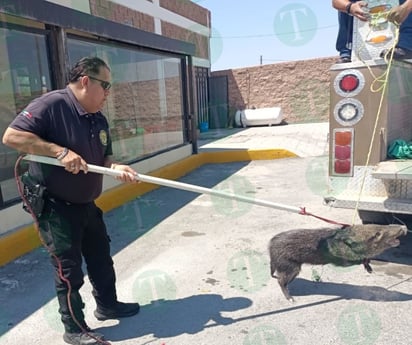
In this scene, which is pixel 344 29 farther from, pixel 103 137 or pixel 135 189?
pixel 135 189

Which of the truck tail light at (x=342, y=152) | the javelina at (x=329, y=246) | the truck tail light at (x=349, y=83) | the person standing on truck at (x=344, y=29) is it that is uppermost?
the person standing on truck at (x=344, y=29)

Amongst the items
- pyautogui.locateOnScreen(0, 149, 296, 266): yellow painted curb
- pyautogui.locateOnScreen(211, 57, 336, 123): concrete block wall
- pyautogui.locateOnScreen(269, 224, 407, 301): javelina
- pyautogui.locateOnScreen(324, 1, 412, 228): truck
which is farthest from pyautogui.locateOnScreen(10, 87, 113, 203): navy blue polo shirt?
pyautogui.locateOnScreen(211, 57, 336, 123): concrete block wall

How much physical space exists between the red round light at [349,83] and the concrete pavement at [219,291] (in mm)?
1651

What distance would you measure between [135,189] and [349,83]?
4.21 metres

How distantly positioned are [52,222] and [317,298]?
2.11 metres

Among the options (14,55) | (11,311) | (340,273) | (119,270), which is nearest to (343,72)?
(340,273)

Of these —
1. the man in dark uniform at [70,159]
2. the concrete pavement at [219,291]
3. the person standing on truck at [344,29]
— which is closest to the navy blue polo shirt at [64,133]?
the man in dark uniform at [70,159]

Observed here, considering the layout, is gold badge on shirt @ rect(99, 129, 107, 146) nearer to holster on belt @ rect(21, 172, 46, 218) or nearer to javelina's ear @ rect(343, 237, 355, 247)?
holster on belt @ rect(21, 172, 46, 218)

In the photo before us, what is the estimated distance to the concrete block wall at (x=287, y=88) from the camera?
53.5 ft

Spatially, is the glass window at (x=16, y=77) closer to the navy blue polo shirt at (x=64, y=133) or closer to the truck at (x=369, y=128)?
the navy blue polo shirt at (x=64, y=133)

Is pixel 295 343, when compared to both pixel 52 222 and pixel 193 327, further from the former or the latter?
pixel 52 222

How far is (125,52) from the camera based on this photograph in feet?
23.4

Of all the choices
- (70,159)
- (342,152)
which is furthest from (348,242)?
(70,159)

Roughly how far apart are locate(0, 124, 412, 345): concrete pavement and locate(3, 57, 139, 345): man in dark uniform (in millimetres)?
517
